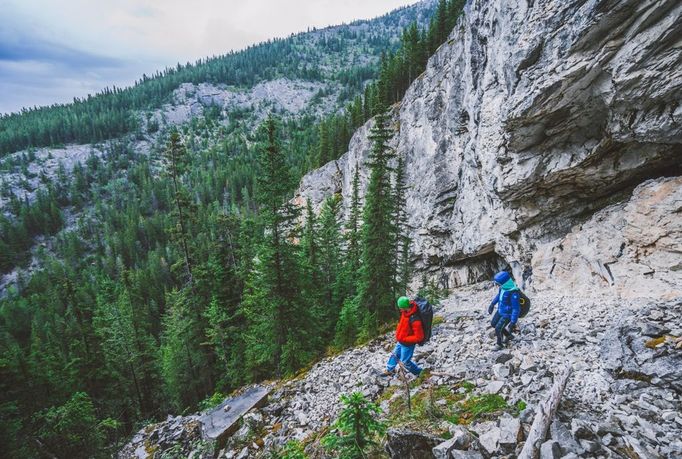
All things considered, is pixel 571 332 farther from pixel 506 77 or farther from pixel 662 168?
pixel 506 77

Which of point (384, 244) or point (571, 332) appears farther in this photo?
point (384, 244)

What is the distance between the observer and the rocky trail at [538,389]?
187 inches

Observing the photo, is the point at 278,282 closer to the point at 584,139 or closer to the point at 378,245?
the point at 378,245

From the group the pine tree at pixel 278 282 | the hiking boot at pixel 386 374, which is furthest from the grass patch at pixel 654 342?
→ the pine tree at pixel 278 282

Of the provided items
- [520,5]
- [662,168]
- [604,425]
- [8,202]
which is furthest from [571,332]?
[8,202]

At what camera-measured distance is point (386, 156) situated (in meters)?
19.4

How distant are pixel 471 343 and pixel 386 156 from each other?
40.8ft

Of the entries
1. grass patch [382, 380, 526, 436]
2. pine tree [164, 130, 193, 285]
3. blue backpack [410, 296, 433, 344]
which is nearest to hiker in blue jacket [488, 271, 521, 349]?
blue backpack [410, 296, 433, 344]

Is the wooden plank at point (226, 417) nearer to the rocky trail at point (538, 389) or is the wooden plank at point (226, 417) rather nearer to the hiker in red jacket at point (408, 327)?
the rocky trail at point (538, 389)

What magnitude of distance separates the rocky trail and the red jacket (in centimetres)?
110

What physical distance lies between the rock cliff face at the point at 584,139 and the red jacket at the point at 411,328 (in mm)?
7573

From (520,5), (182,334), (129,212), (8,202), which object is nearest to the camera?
(520,5)

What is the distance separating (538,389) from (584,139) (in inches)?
451

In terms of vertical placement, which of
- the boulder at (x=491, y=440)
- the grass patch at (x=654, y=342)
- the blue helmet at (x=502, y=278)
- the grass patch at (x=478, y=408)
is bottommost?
the grass patch at (x=478, y=408)
